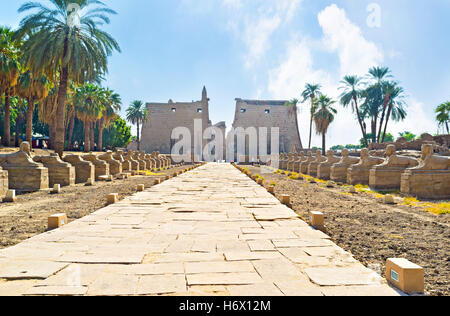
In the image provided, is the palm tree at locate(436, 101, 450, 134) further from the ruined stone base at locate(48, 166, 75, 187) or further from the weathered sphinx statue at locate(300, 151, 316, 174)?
the ruined stone base at locate(48, 166, 75, 187)

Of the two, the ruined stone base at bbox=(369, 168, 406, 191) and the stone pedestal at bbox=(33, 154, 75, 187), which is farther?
the stone pedestal at bbox=(33, 154, 75, 187)

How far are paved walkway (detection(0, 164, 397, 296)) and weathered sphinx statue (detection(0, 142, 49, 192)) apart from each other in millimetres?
6165

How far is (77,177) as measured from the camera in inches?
480

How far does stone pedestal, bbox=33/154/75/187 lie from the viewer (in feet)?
35.3

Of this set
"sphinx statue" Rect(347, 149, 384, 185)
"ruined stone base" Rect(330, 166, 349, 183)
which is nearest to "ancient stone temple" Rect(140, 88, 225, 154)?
"ruined stone base" Rect(330, 166, 349, 183)

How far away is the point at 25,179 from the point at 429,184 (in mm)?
12560

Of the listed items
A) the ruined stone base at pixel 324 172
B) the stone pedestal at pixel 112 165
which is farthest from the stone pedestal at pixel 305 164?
the stone pedestal at pixel 112 165

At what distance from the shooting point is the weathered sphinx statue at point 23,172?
944cm

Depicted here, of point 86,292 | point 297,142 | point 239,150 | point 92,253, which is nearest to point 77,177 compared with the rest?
point 92,253

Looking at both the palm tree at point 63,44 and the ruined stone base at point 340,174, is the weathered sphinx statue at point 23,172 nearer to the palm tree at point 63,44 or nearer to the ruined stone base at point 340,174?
the palm tree at point 63,44

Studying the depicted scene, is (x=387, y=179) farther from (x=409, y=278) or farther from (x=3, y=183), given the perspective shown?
(x=3, y=183)

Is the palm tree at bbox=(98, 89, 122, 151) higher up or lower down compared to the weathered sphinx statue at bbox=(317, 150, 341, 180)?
higher up

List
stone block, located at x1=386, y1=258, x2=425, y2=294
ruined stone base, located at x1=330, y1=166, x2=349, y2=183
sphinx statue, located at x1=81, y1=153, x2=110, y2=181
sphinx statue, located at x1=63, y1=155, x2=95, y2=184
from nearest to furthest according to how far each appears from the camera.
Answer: stone block, located at x1=386, y1=258, x2=425, y2=294 → sphinx statue, located at x1=63, y1=155, x2=95, y2=184 → ruined stone base, located at x1=330, y1=166, x2=349, y2=183 → sphinx statue, located at x1=81, y1=153, x2=110, y2=181
